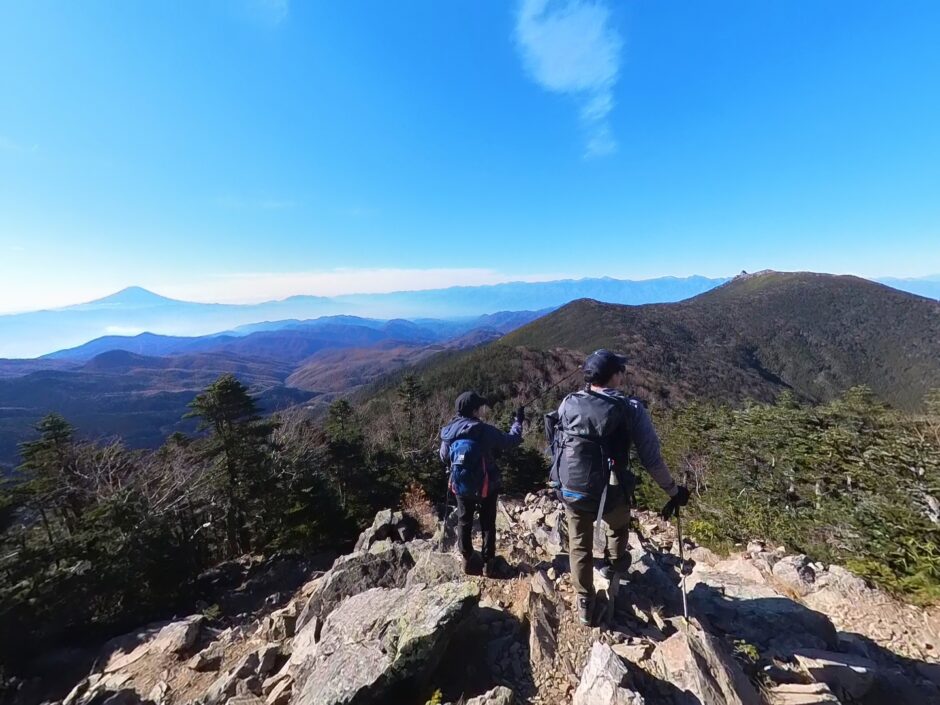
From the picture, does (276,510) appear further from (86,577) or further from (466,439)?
(466,439)

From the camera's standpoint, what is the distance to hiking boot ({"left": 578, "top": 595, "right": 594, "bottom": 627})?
→ 441cm

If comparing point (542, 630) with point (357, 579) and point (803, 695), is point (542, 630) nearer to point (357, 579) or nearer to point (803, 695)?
point (803, 695)

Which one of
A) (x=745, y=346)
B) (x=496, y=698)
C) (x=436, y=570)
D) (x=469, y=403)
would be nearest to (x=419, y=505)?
(x=436, y=570)

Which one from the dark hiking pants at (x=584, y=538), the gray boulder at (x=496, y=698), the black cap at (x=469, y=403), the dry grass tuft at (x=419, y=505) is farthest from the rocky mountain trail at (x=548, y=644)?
the dry grass tuft at (x=419, y=505)

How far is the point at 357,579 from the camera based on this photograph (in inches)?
275

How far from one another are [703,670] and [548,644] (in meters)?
1.47

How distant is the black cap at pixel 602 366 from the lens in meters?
4.03

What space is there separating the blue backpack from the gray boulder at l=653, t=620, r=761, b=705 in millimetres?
2518

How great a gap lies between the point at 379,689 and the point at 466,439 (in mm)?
2682

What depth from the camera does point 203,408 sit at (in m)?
16.9

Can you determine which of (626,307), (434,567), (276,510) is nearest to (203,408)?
(276,510)

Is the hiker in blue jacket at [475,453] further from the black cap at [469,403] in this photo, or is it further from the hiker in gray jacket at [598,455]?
the hiker in gray jacket at [598,455]

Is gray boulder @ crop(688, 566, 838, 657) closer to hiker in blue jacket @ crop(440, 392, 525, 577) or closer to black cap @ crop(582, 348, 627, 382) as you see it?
hiker in blue jacket @ crop(440, 392, 525, 577)

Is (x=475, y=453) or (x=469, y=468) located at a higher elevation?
(x=475, y=453)
